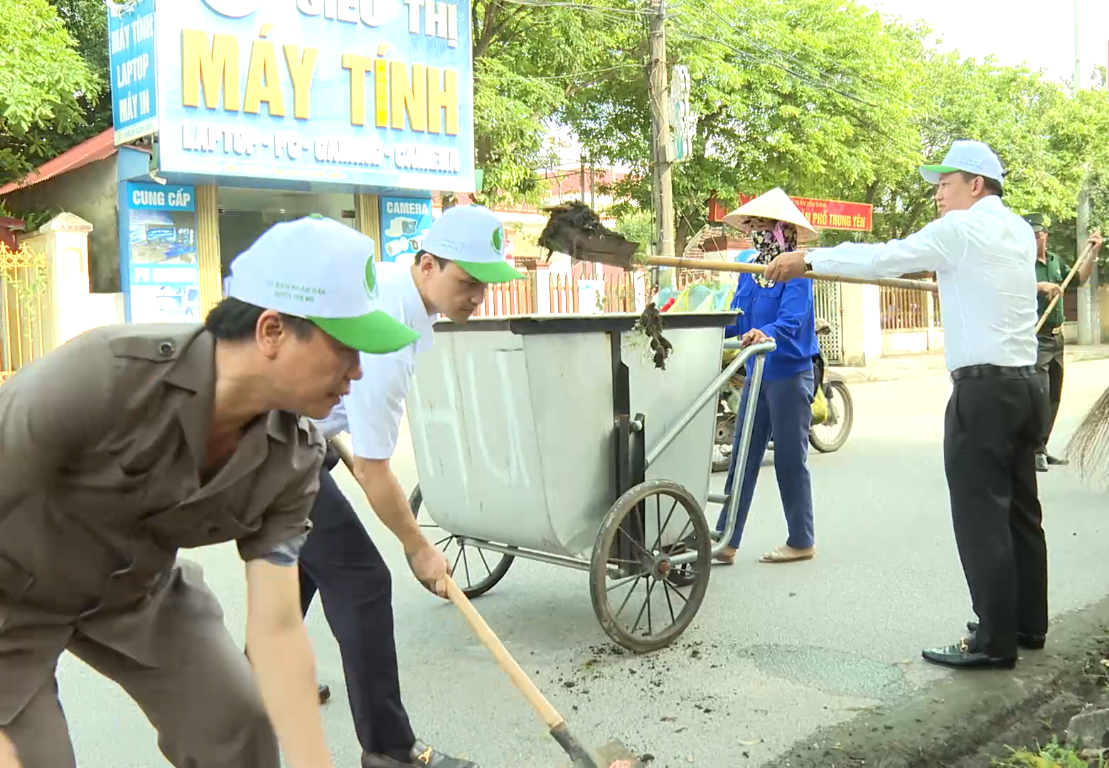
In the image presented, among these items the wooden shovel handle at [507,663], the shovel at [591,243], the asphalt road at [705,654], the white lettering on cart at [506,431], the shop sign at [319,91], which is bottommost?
the asphalt road at [705,654]

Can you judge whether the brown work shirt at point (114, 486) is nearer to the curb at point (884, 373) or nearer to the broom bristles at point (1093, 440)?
the broom bristles at point (1093, 440)

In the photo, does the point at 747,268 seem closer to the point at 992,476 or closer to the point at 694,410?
the point at 694,410

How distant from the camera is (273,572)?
7.00ft

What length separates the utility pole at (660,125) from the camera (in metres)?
13.0

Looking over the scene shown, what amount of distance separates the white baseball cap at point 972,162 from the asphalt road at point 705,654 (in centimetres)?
181

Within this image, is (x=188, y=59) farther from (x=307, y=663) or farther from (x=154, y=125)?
(x=307, y=663)

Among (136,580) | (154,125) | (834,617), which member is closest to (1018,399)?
(834,617)

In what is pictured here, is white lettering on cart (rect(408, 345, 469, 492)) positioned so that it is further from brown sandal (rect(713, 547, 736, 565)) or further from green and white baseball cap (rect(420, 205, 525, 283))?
brown sandal (rect(713, 547, 736, 565))

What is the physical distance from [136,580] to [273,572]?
27cm

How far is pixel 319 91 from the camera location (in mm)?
13227

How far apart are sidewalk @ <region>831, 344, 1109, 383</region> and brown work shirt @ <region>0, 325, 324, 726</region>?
14232 mm

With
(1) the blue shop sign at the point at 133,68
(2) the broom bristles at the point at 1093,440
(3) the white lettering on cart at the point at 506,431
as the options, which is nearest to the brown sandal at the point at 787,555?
(2) the broom bristles at the point at 1093,440

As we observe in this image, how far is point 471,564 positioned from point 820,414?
4.04 meters

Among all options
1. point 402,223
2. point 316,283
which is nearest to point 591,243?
point 316,283
